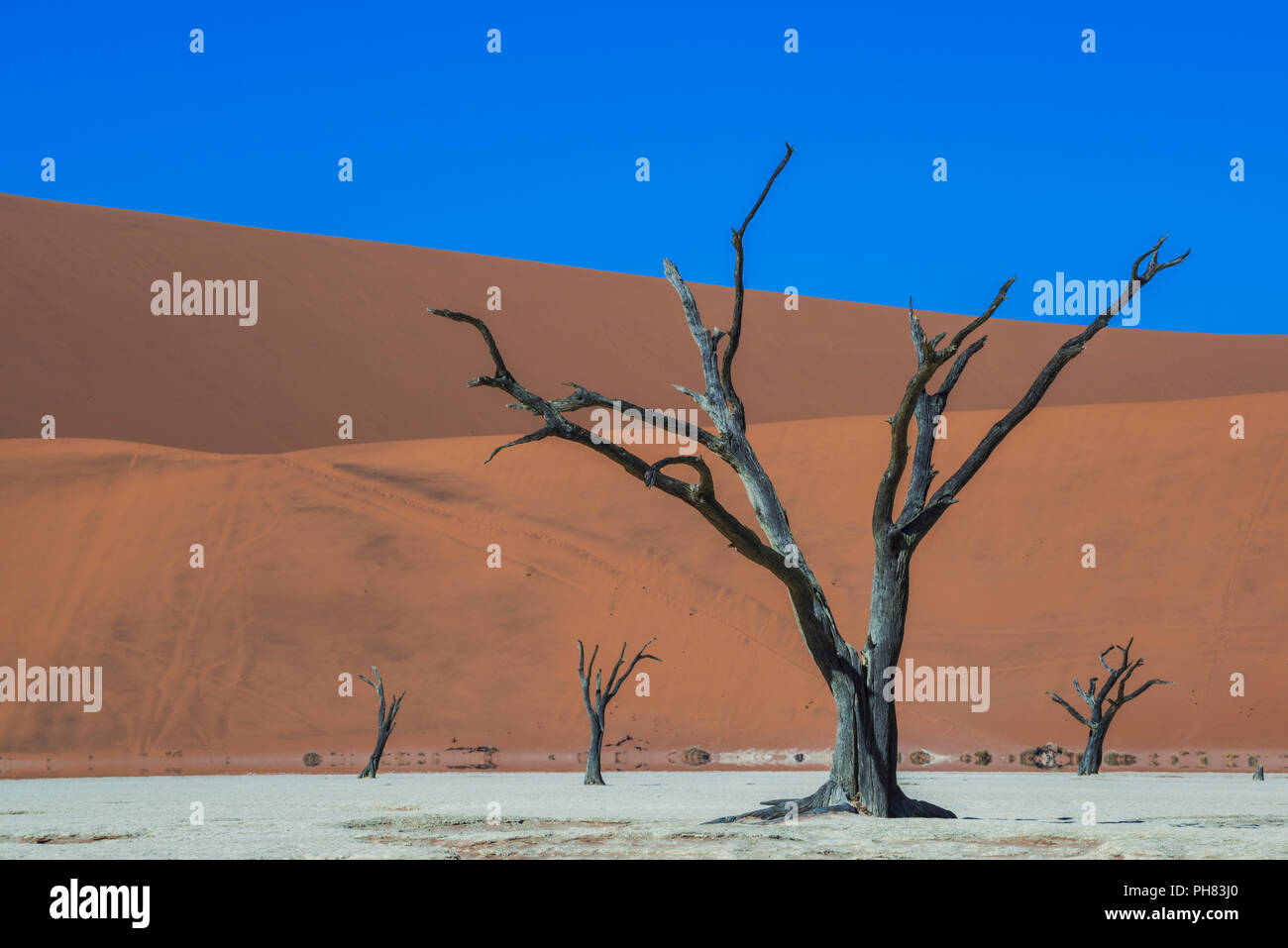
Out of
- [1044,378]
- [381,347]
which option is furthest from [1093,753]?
[381,347]

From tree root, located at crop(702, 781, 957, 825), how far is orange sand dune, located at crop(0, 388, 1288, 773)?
56.9ft

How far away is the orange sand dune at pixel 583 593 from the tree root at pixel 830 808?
1734 cm

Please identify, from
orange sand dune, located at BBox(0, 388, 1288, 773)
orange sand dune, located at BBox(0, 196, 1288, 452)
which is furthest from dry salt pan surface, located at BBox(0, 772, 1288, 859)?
orange sand dune, located at BBox(0, 196, 1288, 452)

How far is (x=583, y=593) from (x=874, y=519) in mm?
24009

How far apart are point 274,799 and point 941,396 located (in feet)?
33.0

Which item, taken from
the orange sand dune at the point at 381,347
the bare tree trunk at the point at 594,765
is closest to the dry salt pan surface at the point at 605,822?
the bare tree trunk at the point at 594,765

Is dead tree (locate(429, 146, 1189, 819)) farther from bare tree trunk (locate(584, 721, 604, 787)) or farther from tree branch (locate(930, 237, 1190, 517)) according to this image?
bare tree trunk (locate(584, 721, 604, 787))

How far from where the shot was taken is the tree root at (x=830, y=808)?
13.3 m

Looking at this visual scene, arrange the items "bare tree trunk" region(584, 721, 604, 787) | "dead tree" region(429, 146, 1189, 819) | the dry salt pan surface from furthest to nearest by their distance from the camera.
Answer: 1. "bare tree trunk" region(584, 721, 604, 787)
2. "dead tree" region(429, 146, 1189, 819)
3. the dry salt pan surface

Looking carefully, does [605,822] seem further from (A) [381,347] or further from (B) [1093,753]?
(A) [381,347]

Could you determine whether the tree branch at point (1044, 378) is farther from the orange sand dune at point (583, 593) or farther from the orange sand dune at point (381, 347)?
the orange sand dune at point (381, 347)

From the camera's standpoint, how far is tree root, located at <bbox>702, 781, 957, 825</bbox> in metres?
13.3

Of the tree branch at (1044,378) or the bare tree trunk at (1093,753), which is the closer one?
the tree branch at (1044,378)
